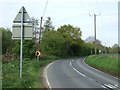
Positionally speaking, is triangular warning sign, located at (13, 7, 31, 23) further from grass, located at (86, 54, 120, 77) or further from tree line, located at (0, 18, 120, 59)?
tree line, located at (0, 18, 120, 59)

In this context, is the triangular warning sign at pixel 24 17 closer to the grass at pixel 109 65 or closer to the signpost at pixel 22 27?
the signpost at pixel 22 27

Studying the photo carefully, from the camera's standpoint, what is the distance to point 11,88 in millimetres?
10242

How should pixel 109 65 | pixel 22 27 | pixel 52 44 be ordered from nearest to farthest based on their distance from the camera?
pixel 22 27
pixel 109 65
pixel 52 44

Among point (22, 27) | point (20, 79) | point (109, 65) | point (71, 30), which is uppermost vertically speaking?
point (71, 30)

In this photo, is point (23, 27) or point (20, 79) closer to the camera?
point (23, 27)

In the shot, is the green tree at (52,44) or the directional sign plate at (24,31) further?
the green tree at (52,44)

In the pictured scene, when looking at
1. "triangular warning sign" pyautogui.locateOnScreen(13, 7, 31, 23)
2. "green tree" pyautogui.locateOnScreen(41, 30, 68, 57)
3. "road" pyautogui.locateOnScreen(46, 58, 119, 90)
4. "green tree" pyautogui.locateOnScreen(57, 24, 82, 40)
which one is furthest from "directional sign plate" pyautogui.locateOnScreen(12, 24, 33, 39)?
"green tree" pyautogui.locateOnScreen(57, 24, 82, 40)

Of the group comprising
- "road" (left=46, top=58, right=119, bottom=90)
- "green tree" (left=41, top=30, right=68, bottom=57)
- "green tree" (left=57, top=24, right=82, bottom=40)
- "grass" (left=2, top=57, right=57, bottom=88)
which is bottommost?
"road" (left=46, top=58, right=119, bottom=90)

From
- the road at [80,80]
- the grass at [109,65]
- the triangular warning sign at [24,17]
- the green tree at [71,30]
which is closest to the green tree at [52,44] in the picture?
the green tree at [71,30]

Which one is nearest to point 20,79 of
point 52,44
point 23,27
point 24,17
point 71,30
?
point 23,27

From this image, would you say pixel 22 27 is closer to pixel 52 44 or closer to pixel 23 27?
pixel 23 27

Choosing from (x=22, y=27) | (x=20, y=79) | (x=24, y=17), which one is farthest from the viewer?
(x=20, y=79)

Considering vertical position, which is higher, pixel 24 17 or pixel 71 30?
pixel 71 30

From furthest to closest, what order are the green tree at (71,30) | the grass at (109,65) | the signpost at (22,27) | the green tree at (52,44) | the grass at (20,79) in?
the green tree at (71,30), the green tree at (52,44), the grass at (109,65), the grass at (20,79), the signpost at (22,27)
